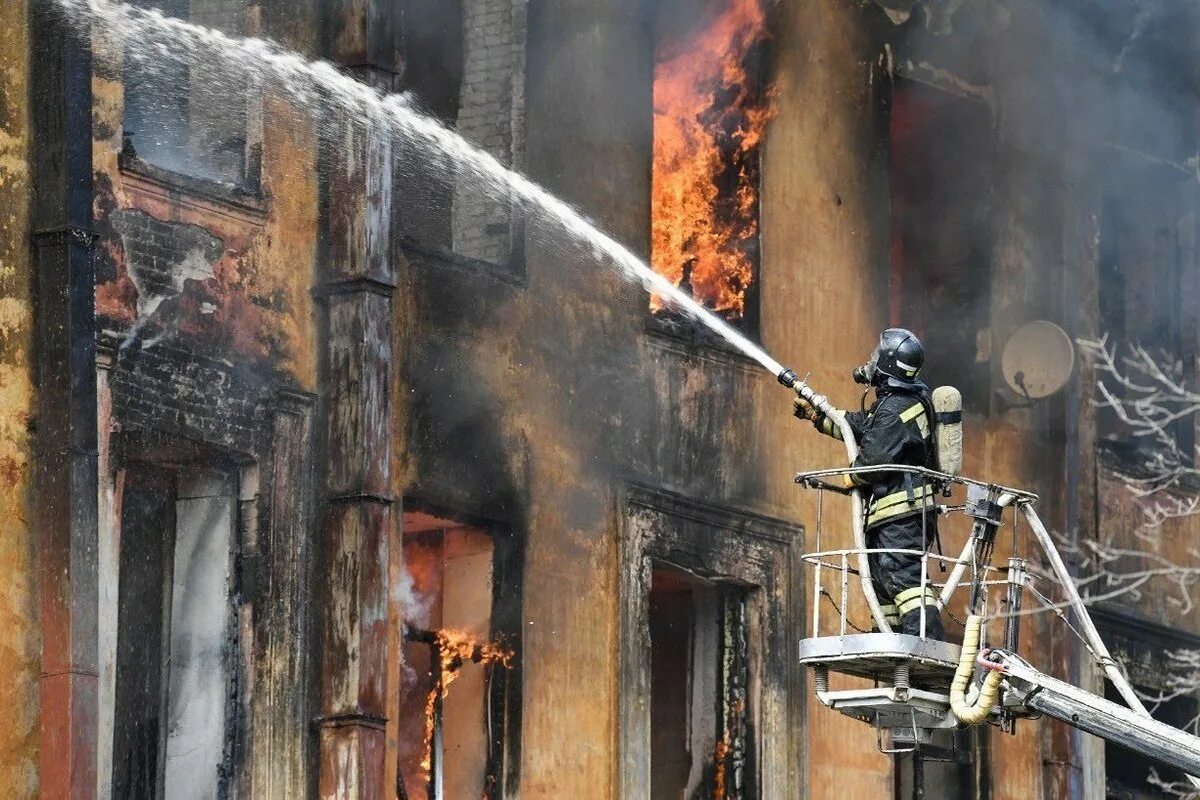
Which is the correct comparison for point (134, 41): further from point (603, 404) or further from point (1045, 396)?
point (1045, 396)

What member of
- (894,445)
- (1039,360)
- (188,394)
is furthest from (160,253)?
(1039,360)

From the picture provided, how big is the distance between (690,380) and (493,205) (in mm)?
1914

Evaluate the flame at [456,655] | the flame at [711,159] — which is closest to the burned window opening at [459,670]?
the flame at [456,655]

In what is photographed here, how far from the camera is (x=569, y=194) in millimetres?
20125

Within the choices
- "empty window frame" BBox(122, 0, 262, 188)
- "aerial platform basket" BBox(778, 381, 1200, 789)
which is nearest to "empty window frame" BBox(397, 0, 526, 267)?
"empty window frame" BBox(122, 0, 262, 188)

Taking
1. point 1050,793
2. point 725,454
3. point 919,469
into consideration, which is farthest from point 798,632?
point 919,469

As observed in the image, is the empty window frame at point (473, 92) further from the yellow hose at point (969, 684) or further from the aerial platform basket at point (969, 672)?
the yellow hose at point (969, 684)

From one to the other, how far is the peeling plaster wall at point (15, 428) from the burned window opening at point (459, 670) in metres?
3.29

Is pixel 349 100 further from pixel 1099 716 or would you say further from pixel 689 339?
pixel 1099 716

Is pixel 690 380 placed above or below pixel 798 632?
above

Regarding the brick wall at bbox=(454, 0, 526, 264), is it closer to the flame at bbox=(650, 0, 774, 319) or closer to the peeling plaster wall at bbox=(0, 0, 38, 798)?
the flame at bbox=(650, 0, 774, 319)

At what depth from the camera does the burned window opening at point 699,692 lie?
21.4 m

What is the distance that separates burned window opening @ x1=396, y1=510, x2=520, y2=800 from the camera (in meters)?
19.0

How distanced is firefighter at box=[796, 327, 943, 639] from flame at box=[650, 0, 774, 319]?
19.1 ft
